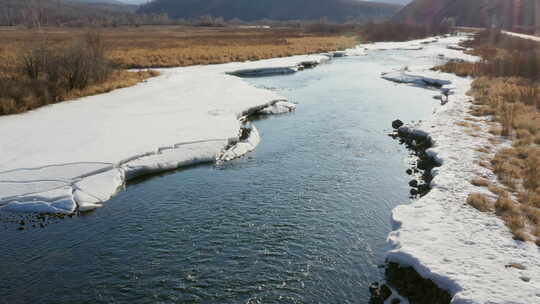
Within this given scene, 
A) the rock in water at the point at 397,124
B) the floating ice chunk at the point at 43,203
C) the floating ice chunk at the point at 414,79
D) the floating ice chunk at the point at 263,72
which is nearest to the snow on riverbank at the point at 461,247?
the rock in water at the point at 397,124

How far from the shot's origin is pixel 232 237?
9328mm

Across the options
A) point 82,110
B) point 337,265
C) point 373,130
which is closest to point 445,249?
point 337,265

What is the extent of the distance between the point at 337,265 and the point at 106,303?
4.55 meters

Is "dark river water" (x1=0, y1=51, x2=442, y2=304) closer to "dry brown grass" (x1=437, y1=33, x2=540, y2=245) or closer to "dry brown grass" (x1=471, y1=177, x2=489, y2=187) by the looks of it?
"dry brown grass" (x1=471, y1=177, x2=489, y2=187)

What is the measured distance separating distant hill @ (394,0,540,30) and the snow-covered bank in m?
75.8

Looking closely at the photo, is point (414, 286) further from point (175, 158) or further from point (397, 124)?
point (397, 124)

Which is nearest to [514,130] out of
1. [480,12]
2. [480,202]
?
[480,202]

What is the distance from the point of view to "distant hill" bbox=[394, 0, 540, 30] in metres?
108

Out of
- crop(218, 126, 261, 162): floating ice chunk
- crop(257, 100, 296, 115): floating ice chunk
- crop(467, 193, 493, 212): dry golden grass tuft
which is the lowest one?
crop(467, 193, 493, 212): dry golden grass tuft

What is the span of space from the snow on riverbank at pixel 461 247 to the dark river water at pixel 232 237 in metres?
0.80

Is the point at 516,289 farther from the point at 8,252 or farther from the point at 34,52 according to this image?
the point at 34,52

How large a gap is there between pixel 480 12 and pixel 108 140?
147172 mm

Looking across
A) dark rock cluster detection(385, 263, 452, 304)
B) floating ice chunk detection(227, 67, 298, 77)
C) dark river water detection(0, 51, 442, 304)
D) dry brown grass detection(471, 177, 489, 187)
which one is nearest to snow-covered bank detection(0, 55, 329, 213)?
dark river water detection(0, 51, 442, 304)

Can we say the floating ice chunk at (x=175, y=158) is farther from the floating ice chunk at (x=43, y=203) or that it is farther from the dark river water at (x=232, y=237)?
the floating ice chunk at (x=43, y=203)
